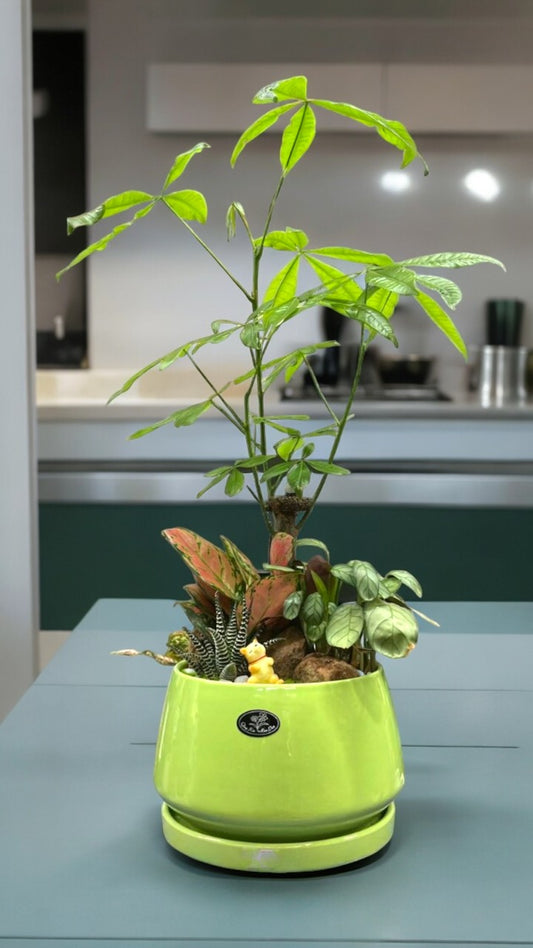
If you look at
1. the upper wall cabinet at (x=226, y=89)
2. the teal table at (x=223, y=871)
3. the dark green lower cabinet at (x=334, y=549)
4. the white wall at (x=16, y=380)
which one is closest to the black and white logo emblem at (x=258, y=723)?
the teal table at (x=223, y=871)

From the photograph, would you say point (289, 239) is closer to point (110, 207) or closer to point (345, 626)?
point (110, 207)

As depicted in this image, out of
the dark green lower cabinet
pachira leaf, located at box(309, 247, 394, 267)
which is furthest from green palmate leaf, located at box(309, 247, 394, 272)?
the dark green lower cabinet

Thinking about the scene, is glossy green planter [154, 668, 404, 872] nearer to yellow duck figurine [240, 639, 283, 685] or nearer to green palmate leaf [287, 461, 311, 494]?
yellow duck figurine [240, 639, 283, 685]

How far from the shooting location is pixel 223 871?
0.73 metres

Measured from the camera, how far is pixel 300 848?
71cm

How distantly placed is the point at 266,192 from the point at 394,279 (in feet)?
10.9

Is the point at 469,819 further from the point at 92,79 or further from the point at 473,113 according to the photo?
the point at 92,79

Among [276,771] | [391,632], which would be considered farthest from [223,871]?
[391,632]

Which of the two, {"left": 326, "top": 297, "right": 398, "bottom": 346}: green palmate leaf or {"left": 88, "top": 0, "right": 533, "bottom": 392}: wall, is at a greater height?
{"left": 88, "top": 0, "right": 533, "bottom": 392}: wall

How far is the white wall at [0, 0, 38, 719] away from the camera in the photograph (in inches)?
84.9

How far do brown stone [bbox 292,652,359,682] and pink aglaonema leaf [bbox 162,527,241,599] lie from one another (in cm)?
7

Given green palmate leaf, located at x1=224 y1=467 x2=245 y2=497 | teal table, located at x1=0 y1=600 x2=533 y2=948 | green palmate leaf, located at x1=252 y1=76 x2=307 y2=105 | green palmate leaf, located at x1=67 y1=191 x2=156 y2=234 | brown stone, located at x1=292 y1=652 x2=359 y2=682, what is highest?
green palmate leaf, located at x1=252 y1=76 x2=307 y2=105

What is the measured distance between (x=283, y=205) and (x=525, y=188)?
2.84 ft

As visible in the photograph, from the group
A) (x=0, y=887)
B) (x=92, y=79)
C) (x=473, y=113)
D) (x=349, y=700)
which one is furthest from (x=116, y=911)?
(x=92, y=79)
